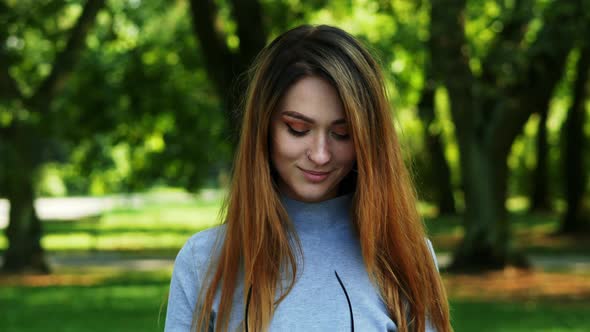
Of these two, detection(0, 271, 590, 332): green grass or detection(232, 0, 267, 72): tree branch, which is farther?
detection(232, 0, 267, 72): tree branch

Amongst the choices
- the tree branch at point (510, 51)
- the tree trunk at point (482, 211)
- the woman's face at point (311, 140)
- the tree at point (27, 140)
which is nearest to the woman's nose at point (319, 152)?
the woman's face at point (311, 140)

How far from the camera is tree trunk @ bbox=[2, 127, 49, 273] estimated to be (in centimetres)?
1656

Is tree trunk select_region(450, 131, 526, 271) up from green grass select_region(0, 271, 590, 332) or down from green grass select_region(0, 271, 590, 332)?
up

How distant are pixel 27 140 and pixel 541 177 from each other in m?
21.6

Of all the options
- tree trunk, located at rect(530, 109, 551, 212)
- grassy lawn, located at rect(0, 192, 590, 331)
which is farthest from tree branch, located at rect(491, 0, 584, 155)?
tree trunk, located at rect(530, 109, 551, 212)

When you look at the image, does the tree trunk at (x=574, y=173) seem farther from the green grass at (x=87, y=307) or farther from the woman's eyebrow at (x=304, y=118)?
the woman's eyebrow at (x=304, y=118)

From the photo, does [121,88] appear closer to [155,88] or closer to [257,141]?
[155,88]

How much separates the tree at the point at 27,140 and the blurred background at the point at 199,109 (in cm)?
3

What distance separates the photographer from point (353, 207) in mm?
2451

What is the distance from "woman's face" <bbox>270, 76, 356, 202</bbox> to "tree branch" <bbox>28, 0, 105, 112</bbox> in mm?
14162

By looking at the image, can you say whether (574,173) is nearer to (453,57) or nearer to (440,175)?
(440,175)

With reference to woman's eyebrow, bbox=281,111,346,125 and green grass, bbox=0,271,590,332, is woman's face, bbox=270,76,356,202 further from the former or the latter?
green grass, bbox=0,271,590,332

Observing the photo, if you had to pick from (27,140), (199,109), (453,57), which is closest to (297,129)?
(453,57)

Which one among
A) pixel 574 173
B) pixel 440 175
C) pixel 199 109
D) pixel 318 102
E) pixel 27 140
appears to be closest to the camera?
pixel 318 102
